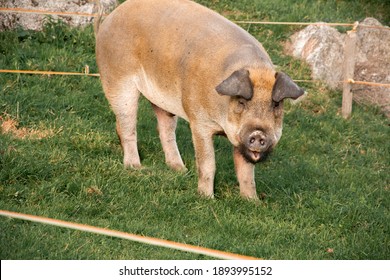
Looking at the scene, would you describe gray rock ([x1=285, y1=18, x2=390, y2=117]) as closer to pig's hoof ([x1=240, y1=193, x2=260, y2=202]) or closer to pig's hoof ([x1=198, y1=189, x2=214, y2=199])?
pig's hoof ([x1=240, y1=193, x2=260, y2=202])

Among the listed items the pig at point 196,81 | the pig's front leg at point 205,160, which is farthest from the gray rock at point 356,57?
the pig's front leg at point 205,160

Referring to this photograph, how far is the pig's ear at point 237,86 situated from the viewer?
7.25 m

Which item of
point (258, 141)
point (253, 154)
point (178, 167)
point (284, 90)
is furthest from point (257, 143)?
point (178, 167)

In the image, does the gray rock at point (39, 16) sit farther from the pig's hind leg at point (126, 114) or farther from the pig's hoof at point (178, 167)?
the pig's hoof at point (178, 167)

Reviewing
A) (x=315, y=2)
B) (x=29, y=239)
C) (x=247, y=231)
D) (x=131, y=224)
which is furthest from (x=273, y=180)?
(x=315, y=2)

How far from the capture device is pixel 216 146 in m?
9.71

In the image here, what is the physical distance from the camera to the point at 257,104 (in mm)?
7355

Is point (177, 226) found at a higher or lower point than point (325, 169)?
higher

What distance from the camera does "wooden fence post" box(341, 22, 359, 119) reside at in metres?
11.7

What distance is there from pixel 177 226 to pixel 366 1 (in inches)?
340

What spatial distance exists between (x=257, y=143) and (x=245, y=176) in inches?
34.1

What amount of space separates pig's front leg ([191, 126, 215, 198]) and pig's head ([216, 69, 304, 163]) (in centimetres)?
59

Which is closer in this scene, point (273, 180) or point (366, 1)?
point (273, 180)
